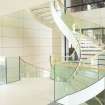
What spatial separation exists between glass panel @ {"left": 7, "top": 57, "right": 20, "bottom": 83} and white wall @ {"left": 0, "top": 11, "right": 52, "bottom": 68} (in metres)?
0.96

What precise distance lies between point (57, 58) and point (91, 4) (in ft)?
10.5

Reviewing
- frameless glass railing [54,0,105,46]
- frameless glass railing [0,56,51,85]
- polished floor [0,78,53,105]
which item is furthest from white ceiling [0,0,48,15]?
polished floor [0,78,53,105]

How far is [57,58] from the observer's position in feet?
39.3

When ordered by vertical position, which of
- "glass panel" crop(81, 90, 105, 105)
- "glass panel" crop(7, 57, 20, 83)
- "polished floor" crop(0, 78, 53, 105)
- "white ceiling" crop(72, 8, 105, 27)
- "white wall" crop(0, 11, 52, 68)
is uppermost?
"white ceiling" crop(72, 8, 105, 27)

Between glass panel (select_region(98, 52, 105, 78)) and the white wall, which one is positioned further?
the white wall

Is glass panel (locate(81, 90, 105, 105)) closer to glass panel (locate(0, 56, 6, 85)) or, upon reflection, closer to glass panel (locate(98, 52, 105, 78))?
glass panel (locate(98, 52, 105, 78))

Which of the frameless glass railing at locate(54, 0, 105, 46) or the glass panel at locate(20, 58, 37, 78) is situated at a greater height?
the frameless glass railing at locate(54, 0, 105, 46)

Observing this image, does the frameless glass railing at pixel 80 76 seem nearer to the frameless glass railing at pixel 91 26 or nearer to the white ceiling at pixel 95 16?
the frameless glass railing at pixel 91 26

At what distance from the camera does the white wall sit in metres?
9.62

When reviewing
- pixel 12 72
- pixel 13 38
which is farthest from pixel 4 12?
pixel 12 72

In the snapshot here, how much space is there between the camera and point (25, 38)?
10398 mm

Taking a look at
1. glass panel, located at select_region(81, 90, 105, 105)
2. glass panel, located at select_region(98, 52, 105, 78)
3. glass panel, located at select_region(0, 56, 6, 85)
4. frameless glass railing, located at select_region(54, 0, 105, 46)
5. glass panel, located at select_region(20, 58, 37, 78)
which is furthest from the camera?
frameless glass railing, located at select_region(54, 0, 105, 46)

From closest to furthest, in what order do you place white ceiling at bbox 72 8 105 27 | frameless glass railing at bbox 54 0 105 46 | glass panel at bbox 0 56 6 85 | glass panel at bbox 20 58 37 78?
glass panel at bbox 0 56 6 85 → glass panel at bbox 20 58 37 78 → frameless glass railing at bbox 54 0 105 46 → white ceiling at bbox 72 8 105 27

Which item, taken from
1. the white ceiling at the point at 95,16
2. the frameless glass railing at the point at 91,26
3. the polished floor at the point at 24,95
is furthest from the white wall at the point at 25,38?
the polished floor at the point at 24,95
